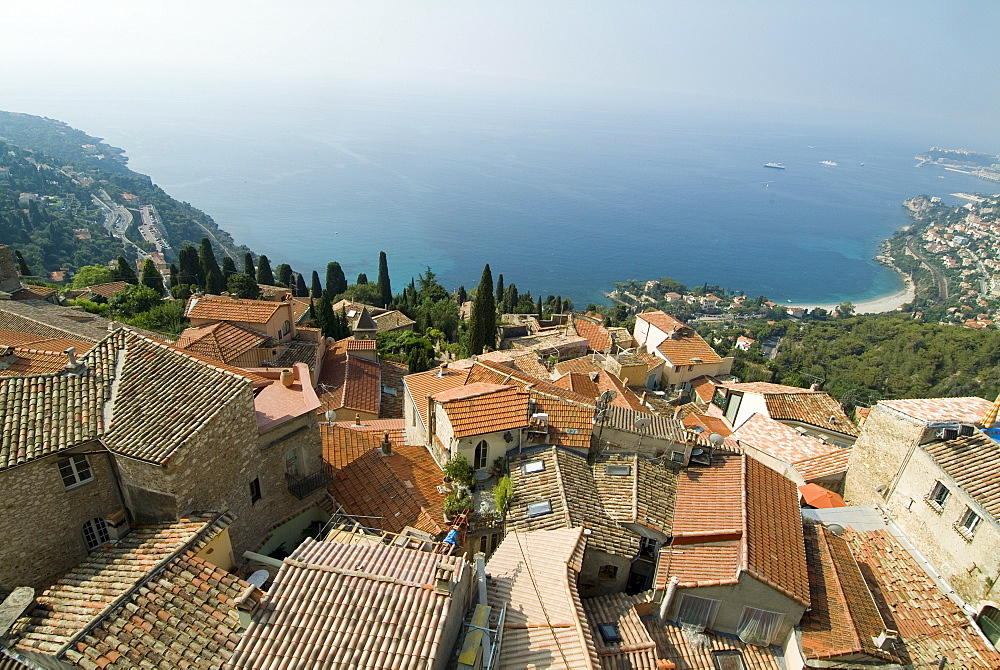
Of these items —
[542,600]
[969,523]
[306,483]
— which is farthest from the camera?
[306,483]

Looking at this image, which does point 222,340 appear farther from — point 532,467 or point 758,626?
point 758,626

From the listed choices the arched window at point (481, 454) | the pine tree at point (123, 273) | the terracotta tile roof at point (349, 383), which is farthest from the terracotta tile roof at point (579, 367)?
the pine tree at point (123, 273)

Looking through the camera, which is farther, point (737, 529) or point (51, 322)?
point (51, 322)

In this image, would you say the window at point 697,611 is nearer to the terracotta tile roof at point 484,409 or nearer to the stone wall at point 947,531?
the terracotta tile roof at point 484,409

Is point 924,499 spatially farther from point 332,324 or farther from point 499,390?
point 332,324

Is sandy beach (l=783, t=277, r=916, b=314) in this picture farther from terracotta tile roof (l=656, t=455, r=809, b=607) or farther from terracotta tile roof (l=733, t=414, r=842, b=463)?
terracotta tile roof (l=656, t=455, r=809, b=607)

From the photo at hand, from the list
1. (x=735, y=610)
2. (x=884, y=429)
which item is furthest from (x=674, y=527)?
(x=884, y=429)

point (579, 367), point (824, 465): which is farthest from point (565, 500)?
point (579, 367)
